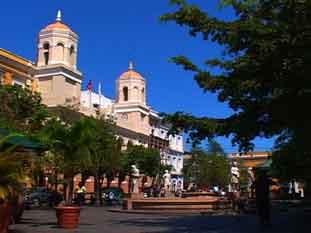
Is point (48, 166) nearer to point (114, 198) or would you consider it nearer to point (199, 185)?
point (114, 198)

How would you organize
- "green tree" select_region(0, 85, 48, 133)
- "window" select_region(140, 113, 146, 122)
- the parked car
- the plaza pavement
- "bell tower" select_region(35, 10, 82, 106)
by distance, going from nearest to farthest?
the plaza pavement < "green tree" select_region(0, 85, 48, 133) < the parked car < "bell tower" select_region(35, 10, 82, 106) < "window" select_region(140, 113, 146, 122)

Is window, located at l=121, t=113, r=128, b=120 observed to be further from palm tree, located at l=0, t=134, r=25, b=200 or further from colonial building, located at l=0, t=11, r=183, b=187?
palm tree, located at l=0, t=134, r=25, b=200

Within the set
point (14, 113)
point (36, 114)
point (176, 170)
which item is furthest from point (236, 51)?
point (176, 170)

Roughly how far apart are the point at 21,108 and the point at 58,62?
86.1 ft

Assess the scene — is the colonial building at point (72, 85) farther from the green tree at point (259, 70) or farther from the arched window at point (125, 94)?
the green tree at point (259, 70)

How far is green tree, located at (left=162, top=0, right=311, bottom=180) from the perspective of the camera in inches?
404

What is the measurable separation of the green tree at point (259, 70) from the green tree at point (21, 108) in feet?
67.0

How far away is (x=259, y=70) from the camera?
1168cm

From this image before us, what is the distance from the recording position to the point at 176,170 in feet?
306

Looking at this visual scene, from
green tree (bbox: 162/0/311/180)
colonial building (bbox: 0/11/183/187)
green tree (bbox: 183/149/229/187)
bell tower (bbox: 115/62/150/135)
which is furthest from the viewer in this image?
green tree (bbox: 183/149/229/187)

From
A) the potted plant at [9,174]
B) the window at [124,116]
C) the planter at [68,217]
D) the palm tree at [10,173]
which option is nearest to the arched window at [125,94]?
the window at [124,116]

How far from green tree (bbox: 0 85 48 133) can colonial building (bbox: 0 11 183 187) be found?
5949mm

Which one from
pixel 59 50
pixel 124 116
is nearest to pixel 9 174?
pixel 59 50

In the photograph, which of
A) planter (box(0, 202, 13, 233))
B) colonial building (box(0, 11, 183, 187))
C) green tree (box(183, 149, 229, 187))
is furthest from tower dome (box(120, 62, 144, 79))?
planter (box(0, 202, 13, 233))
